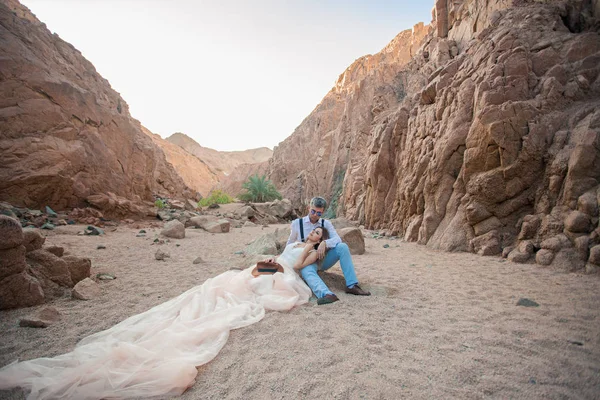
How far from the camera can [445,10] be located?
43.4 ft

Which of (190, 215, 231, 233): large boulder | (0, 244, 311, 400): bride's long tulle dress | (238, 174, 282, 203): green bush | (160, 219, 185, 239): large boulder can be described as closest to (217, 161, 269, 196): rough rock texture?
(238, 174, 282, 203): green bush

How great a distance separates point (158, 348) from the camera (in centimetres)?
193

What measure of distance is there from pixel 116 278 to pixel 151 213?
8.04 m

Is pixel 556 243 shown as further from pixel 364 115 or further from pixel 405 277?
pixel 364 115

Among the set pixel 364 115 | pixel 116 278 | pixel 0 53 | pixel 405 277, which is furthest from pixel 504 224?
pixel 364 115

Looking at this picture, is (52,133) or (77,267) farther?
(52,133)

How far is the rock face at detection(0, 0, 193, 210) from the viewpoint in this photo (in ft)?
26.1

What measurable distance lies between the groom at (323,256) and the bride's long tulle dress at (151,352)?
0.38 meters

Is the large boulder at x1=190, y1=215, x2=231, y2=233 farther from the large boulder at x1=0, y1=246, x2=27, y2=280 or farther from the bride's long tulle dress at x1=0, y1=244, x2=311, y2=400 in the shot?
the bride's long tulle dress at x1=0, y1=244, x2=311, y2=400

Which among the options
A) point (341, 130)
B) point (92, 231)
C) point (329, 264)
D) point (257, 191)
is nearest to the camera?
point (329, 264)

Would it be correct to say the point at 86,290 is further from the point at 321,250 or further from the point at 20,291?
the point at 321,250

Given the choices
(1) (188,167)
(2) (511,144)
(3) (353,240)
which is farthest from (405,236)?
(1) (188,167)

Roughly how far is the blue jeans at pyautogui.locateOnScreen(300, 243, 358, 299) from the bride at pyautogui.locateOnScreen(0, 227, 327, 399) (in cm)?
19

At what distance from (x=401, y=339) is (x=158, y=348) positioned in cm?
190
